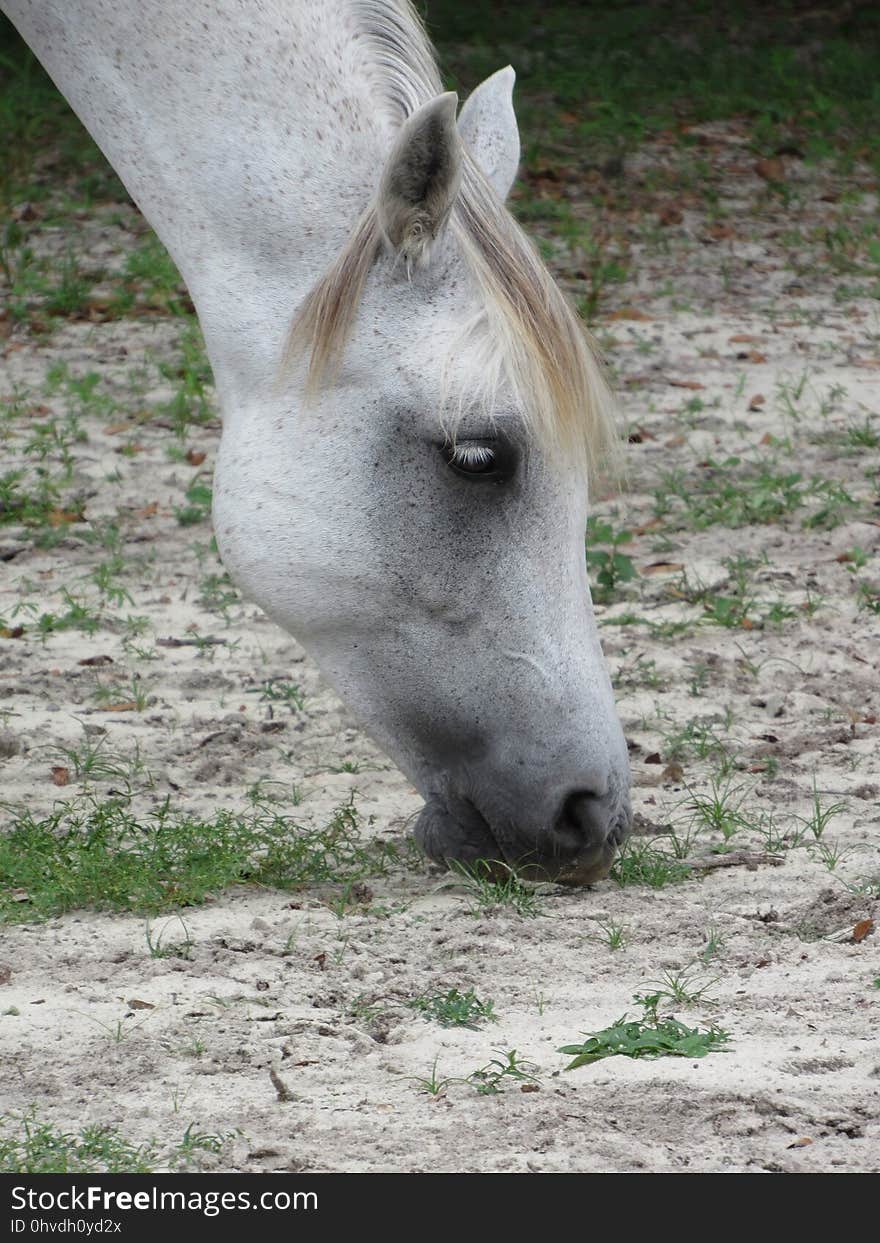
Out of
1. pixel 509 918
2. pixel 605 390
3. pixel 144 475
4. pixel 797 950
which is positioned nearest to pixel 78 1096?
pixel 509 918

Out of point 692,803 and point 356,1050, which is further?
point 692,803

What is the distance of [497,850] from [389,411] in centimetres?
84

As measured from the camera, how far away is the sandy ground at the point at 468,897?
2.41 metres

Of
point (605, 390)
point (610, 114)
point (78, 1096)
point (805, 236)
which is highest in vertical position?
point (610, 114)

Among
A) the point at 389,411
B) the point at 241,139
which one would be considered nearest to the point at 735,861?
the point at 389,411

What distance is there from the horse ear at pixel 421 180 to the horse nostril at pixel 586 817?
1.01 metres

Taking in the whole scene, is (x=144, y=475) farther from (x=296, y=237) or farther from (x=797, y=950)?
(x=797, y=950)

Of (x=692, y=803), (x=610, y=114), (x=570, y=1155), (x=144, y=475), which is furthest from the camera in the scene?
(x=610, y=114)

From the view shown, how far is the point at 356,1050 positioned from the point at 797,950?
0.86 metres

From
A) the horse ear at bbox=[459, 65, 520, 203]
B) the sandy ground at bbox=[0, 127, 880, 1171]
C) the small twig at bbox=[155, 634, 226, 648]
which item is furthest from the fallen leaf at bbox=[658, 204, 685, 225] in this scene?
the horse ear at bbox=[459, 65, 520, 203]

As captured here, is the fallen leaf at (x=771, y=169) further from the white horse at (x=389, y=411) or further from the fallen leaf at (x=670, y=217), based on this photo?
the white horse at (x=389, y=411)

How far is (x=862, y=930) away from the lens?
302 centimetres

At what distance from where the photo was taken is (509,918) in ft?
10.3

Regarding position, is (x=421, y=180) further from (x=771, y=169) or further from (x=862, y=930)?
(x=771, y=169)
